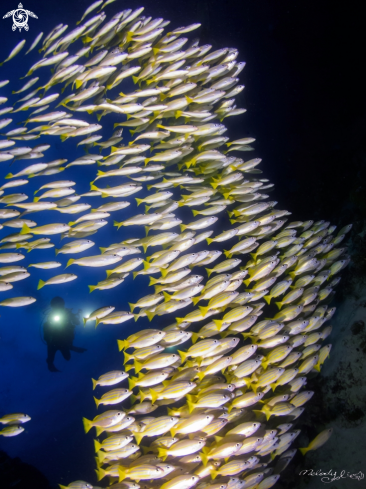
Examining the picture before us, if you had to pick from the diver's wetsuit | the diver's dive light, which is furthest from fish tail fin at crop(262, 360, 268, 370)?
the diver's dive light

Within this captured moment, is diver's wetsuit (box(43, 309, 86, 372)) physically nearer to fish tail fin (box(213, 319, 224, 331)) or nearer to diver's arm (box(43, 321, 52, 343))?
diver's arm (box(43, 321, 52, 343))

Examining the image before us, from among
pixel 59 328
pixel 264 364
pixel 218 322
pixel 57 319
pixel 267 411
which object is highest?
pixel 57 319

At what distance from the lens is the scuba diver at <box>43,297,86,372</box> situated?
7566mm

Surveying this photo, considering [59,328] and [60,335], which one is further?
[60,335]

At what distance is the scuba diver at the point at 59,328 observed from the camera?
7.57 m

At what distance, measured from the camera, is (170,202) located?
4430mm

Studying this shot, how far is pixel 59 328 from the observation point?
7957mm

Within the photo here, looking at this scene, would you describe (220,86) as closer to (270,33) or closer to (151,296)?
(151,296)

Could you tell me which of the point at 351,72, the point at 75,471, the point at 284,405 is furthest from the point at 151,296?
the point at 75,471

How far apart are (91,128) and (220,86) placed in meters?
2.38

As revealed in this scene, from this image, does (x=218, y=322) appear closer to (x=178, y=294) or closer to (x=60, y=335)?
(x=178, y=294)

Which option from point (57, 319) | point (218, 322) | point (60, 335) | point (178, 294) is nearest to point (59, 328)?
point (60, 335)

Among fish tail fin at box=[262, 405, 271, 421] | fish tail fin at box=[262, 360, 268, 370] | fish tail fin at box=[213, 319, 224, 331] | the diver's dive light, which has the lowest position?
fish tail fin at box=[262, 405, 271, 421]

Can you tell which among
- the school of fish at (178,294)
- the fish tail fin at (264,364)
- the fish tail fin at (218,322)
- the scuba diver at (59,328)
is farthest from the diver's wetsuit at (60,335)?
the fish tail fin at (264,364)
